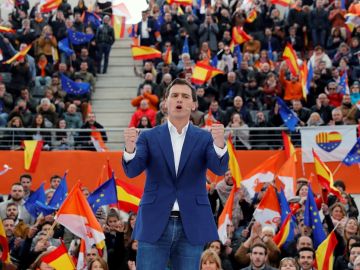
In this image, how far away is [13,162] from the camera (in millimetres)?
22234

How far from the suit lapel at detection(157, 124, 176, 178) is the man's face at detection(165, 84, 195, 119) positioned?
213 mm

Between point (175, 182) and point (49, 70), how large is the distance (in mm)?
17790

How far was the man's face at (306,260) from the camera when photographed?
47.6 feet

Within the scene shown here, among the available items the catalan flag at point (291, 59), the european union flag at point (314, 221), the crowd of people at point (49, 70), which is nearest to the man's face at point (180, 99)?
the european union flag at point (314, 221)

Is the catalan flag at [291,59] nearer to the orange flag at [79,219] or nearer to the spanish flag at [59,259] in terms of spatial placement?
the orange flag at [79,219]

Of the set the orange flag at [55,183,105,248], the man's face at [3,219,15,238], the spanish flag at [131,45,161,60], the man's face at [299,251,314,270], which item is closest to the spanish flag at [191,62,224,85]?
the spanish flag at [131,45,161,60]

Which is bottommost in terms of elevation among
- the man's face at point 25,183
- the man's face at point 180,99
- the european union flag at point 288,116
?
the man's face at point 25,183

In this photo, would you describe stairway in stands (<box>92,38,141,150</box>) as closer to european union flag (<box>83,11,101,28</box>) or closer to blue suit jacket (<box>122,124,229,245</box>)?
european union flag (<box>83,11,101,28</box>)

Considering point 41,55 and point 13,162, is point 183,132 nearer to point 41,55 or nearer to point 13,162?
point 13,162

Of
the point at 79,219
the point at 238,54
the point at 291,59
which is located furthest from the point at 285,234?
the point at 238,54

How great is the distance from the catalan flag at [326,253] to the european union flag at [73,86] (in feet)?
35.6

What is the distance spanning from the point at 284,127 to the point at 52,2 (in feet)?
26.7

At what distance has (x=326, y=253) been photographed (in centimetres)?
1516

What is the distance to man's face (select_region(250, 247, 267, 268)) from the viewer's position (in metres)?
14.3
